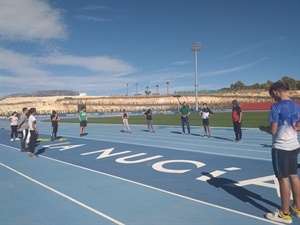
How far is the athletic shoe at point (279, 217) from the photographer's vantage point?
3.99 metres

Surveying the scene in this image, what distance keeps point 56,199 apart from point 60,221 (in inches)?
43.3

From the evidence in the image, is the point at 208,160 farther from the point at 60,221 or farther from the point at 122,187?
the point at 60,221

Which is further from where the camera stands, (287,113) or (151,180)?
(151,180)

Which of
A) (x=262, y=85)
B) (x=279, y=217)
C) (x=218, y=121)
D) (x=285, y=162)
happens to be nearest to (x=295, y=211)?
(x=279, y=217)

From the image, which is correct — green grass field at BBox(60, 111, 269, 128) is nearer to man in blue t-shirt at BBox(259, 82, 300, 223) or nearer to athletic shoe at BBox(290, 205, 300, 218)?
athletic shoe at BBox(290, 205, 300, 218)

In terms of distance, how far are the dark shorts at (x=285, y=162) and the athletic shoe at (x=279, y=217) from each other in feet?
1.96

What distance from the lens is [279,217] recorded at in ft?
13.3

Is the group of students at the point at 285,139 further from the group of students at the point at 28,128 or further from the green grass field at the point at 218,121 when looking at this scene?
the green grass field at the point at 218,121

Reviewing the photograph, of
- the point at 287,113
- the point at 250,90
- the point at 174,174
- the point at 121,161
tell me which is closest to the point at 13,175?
the point at 121,161

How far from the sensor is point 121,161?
8789mm

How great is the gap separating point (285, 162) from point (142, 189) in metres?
3.01

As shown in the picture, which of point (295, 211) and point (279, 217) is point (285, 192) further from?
point (295, 211)

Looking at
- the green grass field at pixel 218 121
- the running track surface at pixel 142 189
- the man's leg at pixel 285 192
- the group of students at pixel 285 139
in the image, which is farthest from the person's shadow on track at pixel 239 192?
the green grass field at pixel 218 121

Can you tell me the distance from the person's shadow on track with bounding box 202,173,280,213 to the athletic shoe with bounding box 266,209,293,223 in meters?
0.33
